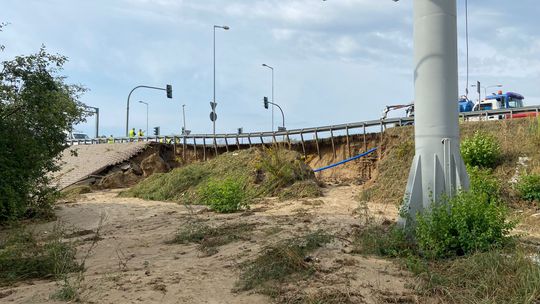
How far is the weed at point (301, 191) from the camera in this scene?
1571cm

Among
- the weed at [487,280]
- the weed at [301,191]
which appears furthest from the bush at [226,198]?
the weed at [487,280]

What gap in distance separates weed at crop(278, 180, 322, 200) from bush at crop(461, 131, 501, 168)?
4.62m

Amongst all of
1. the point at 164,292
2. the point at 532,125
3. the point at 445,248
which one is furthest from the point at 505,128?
the point at 164,292

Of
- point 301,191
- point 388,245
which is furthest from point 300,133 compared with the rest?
point 388,245

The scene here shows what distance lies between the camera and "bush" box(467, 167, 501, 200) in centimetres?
1107

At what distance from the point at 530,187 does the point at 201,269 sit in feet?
28.9

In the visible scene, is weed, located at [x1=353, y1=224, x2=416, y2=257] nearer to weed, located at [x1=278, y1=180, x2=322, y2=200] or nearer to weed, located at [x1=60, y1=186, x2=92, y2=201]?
weed, located at [x1=278, y1=180, x2=322, y2=200]

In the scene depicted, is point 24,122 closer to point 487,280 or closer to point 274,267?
point 274,267

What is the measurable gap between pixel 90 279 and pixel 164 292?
126 cm

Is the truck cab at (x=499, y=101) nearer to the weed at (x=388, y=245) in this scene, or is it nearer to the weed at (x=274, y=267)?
the weed at (x=388, y=245)

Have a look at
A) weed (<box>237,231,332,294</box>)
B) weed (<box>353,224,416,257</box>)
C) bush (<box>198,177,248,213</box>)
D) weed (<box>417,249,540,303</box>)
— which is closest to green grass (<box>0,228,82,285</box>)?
weed (<box>237,231,332,294</box>)

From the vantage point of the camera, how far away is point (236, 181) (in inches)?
639

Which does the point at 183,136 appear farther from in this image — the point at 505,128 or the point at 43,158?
the point at 505,128

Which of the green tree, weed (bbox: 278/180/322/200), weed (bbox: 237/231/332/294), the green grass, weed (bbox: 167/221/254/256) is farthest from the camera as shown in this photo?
weed (bbox: 278/180/322/200)
